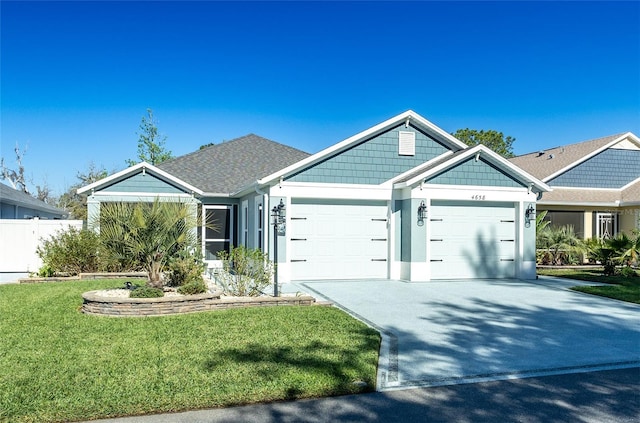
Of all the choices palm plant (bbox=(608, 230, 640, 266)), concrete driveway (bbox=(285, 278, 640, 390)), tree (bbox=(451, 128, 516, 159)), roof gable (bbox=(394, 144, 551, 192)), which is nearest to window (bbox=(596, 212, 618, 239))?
palm plant (bbox=(608, 230, 640, 266))

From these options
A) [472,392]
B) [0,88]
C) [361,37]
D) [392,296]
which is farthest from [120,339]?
[0,88]

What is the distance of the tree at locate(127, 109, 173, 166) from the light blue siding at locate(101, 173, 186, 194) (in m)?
22.2

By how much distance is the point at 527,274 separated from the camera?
14.1 meters

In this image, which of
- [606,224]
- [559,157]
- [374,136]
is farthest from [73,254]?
[559,157]

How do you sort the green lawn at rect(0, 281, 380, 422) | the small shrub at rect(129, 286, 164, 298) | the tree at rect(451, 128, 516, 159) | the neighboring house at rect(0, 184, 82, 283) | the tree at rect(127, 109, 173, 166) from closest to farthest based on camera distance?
the green lawn at rect(0, 281, 380, 422) → the small shrub at rect(129, 286, 164, 298) → the neighboring house at rect(0, 184, 82, 283) → the tree at rect(127, 109, 173, 166) → the tree at rect(451, 128, 516, 159)

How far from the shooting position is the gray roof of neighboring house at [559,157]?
21061 mm

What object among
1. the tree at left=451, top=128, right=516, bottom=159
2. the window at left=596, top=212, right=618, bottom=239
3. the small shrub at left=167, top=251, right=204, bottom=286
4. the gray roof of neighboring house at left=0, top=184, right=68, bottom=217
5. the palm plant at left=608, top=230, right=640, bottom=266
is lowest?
the small shrub at left=167, top=251, right=204, bottom=286

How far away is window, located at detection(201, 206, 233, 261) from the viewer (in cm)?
1798

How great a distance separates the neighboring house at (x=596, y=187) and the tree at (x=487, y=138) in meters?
21.5

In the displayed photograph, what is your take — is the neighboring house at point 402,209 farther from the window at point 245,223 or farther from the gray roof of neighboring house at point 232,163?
the gray roof of neighboring house at point 232,163

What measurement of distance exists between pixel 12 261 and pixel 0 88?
1043 cm

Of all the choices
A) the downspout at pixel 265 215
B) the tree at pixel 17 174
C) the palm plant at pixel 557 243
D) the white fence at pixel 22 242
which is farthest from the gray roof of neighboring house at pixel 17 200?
the palm plant at pixel 557 243

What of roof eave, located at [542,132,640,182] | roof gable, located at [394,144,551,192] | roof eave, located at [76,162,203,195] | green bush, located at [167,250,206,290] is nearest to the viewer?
green bush, located at [167,250,206,290]

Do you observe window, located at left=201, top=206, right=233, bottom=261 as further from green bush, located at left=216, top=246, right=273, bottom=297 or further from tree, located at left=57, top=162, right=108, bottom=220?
tree, located at left=57, top=162, right=108, bottom=220
